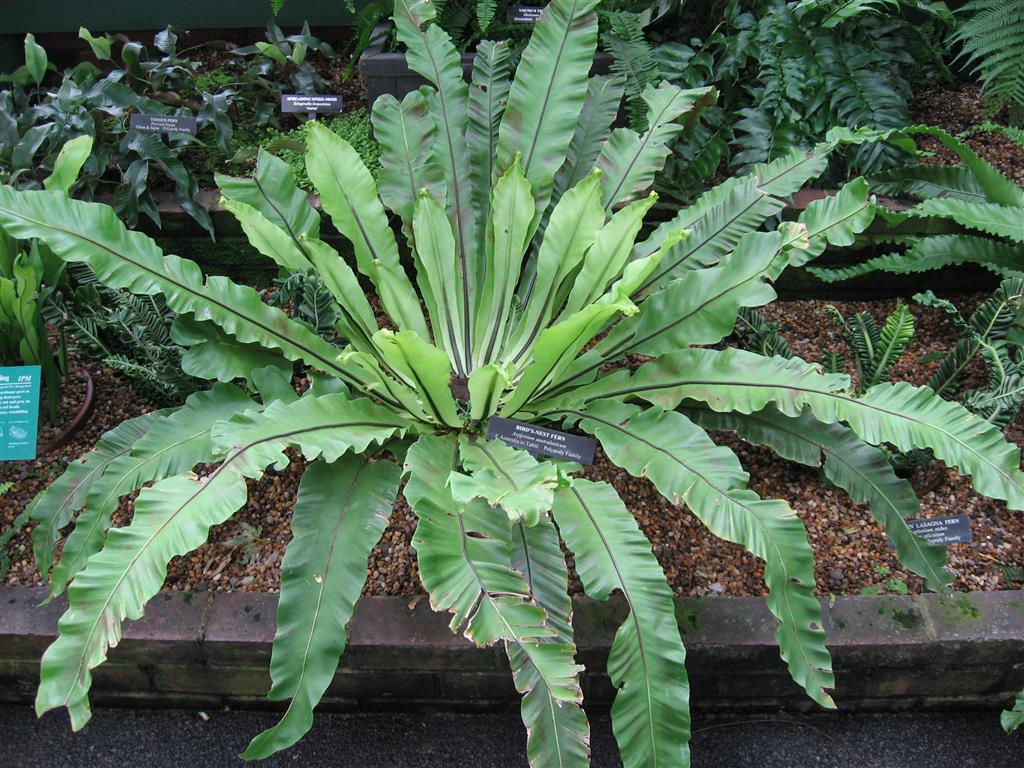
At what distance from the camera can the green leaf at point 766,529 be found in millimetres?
1494

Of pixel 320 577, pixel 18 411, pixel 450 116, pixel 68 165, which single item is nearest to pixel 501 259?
pixel 450 116

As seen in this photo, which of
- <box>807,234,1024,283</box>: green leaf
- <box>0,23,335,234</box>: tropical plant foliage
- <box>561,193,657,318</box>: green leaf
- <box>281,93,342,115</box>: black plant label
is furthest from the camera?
<box>281,93,342,115</box>: black plant label

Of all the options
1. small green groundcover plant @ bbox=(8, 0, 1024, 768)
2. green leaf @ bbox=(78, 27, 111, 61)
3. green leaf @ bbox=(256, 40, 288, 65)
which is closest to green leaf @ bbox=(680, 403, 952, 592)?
small green groundcover plant @ bbox=(8, 0, 1024, 768)

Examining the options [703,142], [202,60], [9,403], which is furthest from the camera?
[202,60]

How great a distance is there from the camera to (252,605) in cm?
182

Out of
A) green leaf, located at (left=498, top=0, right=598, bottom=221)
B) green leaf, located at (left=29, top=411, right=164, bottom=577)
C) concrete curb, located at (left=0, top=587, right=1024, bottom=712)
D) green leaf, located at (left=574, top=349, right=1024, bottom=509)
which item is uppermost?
green leaf, located at (left=498, top=0, right=598, bottom=221)

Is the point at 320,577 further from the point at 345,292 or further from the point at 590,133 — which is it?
the point at 590,133

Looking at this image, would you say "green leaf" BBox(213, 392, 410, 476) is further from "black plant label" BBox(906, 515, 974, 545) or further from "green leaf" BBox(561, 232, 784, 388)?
"black plant label" BBox(906, 515, 974, 545)

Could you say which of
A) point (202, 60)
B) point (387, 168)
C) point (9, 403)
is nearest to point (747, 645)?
point (387, 168)

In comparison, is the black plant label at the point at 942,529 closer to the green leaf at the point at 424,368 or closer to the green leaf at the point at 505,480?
the green leaf at the point at 505,480

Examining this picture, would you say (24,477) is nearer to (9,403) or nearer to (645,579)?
(9,403)

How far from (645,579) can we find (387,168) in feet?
4.31

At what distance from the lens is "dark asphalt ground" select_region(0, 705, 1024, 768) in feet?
6.04

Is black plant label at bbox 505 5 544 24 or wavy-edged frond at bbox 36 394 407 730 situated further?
black plant label at bbox 505 5 544 24
